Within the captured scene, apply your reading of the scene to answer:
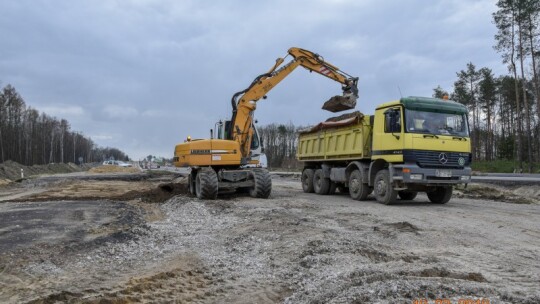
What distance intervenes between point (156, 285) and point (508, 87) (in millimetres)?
48178

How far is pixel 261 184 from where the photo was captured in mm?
14859

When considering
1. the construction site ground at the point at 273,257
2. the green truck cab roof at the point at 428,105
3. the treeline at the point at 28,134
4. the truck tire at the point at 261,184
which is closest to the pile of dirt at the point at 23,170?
the treeline at the point at 28,134

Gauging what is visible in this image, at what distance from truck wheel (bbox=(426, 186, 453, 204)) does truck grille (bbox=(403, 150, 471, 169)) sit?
1194mm

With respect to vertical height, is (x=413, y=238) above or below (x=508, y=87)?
below

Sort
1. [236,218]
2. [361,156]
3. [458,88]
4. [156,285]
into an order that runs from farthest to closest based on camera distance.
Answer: [458,88] < [361,156] < [236,218] < [156,285]

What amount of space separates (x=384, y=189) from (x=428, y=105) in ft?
9.18

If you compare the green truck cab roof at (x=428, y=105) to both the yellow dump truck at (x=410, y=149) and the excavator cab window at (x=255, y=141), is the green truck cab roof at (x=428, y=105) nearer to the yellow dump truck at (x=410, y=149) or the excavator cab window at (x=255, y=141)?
the yellow dump truck at (x=410, y=149)

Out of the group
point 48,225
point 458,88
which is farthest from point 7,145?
point 48,225

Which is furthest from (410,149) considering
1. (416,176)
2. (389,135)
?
(389,135)

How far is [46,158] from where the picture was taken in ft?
299

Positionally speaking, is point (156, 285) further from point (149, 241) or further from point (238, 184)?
point (238, 184)

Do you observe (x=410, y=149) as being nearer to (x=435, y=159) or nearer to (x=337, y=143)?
(x=435, y=159)

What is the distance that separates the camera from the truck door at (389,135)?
498 inches

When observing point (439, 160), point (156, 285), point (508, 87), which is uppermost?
point (508, 87)
